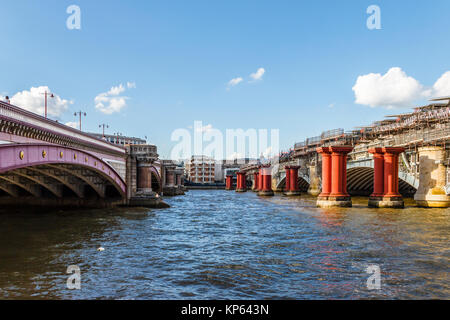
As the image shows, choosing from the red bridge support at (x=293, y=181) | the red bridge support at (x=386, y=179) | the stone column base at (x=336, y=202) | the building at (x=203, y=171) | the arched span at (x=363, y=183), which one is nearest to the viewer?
the red bridge support at (x=386, y=179)

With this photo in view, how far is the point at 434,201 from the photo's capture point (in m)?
38.0

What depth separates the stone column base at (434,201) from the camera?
37438 mm

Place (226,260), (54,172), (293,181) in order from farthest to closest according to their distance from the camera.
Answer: (293,181), (54,172), (226,260)

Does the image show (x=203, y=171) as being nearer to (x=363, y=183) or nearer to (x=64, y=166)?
(x=363, y=183)

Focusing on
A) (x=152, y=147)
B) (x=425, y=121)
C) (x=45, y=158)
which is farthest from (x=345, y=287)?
(x=425, y=121)

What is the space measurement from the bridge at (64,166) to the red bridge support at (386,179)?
24991 mm

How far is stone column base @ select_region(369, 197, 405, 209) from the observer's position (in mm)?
40100

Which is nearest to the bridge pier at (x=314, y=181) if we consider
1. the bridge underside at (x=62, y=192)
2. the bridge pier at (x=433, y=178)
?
the bridge pier at (x=433, y=178)

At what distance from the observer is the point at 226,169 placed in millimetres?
195750

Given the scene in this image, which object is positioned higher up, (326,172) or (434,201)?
(326,172)

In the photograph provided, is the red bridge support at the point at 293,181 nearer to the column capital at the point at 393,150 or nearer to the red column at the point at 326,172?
the red column at the point at 326,172

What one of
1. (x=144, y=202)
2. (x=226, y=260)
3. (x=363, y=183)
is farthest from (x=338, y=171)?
(x=363, y=183)

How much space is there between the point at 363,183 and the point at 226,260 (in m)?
63.9
